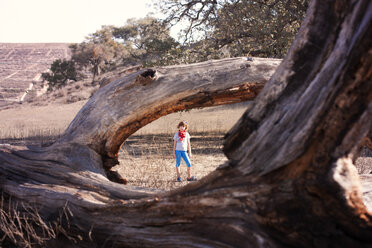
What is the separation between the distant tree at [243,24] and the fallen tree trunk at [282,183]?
9084mm

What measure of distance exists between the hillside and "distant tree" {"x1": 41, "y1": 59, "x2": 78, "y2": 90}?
368 centimetres

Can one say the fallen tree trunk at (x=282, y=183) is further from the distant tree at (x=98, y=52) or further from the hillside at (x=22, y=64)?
the distant tree at (x=98, y=52)

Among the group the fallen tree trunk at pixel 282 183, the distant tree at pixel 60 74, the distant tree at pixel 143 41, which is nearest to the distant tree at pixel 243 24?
the distant tree at pixel 143 41

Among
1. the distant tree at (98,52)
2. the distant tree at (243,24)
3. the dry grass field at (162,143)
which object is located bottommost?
the dry grass field at (162,143)

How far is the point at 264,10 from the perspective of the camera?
536 inches

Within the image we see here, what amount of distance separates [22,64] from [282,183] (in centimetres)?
5774

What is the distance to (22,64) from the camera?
179ft

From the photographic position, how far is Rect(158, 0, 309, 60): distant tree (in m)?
13.0

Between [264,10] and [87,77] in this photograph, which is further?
[87,77]

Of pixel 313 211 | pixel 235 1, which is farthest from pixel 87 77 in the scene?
pixel 313 211

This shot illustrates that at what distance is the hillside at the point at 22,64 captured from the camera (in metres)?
42.9

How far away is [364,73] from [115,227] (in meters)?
2.67

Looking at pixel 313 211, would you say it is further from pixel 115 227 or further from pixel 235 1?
pixel 235 1

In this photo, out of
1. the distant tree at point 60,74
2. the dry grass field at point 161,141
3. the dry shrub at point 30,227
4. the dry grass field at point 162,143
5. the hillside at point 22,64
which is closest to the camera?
the dry shrub at point 30,227
